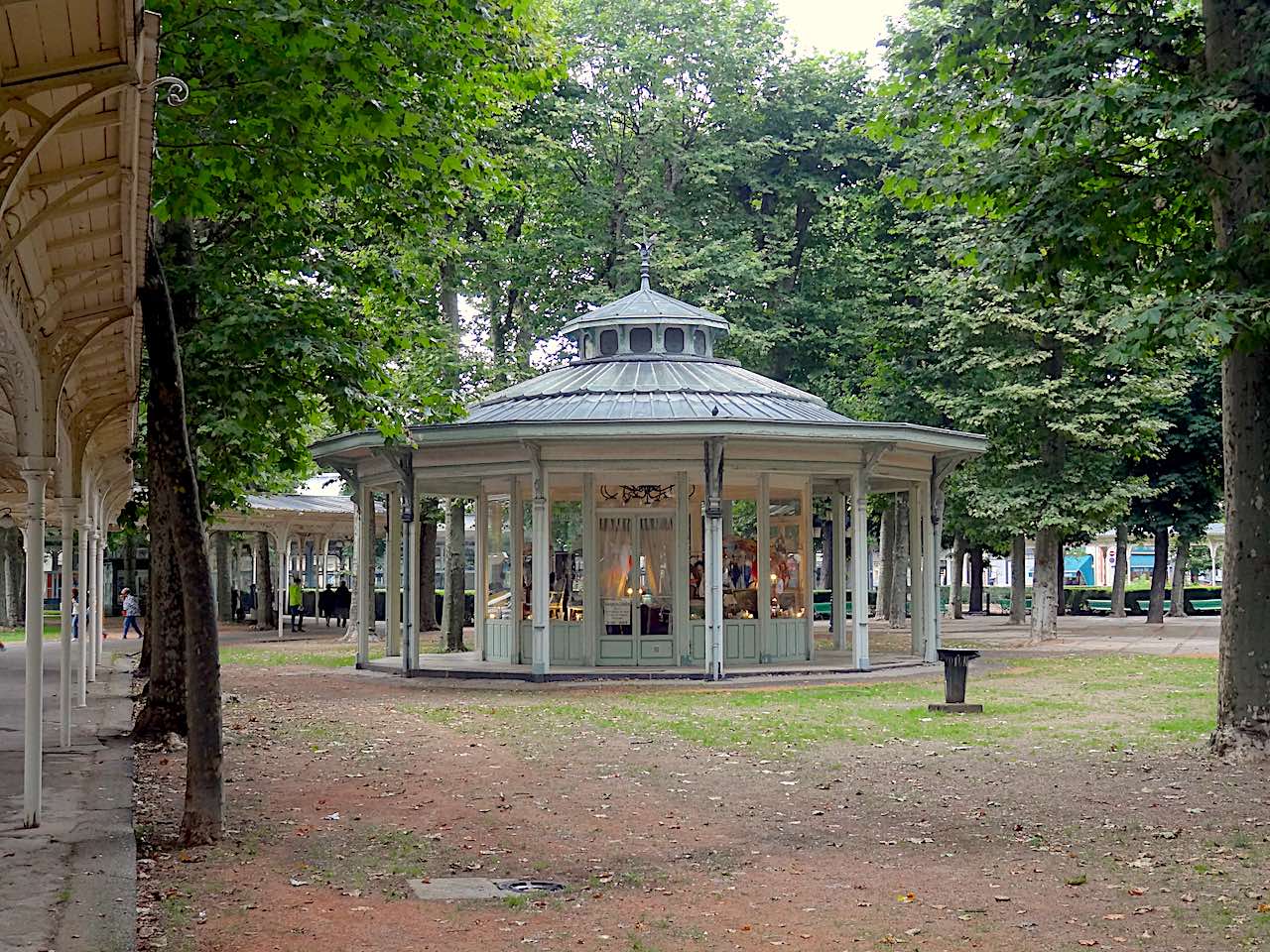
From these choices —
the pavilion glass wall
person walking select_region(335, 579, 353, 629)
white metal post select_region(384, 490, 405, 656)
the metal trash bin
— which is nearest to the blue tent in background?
person walking select_region(335, 579, 353, 629)

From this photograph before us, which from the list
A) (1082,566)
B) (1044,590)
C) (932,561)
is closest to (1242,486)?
(932,561)

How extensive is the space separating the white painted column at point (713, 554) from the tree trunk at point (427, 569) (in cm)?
1688

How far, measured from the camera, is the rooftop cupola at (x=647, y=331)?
90.4 feet

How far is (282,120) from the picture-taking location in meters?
11.0

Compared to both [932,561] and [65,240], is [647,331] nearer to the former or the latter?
[932,561]

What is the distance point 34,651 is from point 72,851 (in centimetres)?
134

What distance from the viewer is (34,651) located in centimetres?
947

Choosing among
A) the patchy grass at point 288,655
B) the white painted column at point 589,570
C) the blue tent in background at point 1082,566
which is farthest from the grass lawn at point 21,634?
the blue tent in background at point 1082,566

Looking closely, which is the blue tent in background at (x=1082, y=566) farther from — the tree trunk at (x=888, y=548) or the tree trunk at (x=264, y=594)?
the tree trunk at (x=264, y=594)

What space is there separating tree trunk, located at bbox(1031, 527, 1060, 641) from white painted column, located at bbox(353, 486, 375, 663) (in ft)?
50.1

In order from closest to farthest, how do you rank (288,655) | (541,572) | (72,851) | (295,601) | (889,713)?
(72,851), (889,713), (541,572), (288,655), (295,601)

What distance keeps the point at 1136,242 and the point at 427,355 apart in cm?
2042

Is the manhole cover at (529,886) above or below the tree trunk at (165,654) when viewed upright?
below

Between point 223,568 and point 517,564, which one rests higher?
point 517,564
